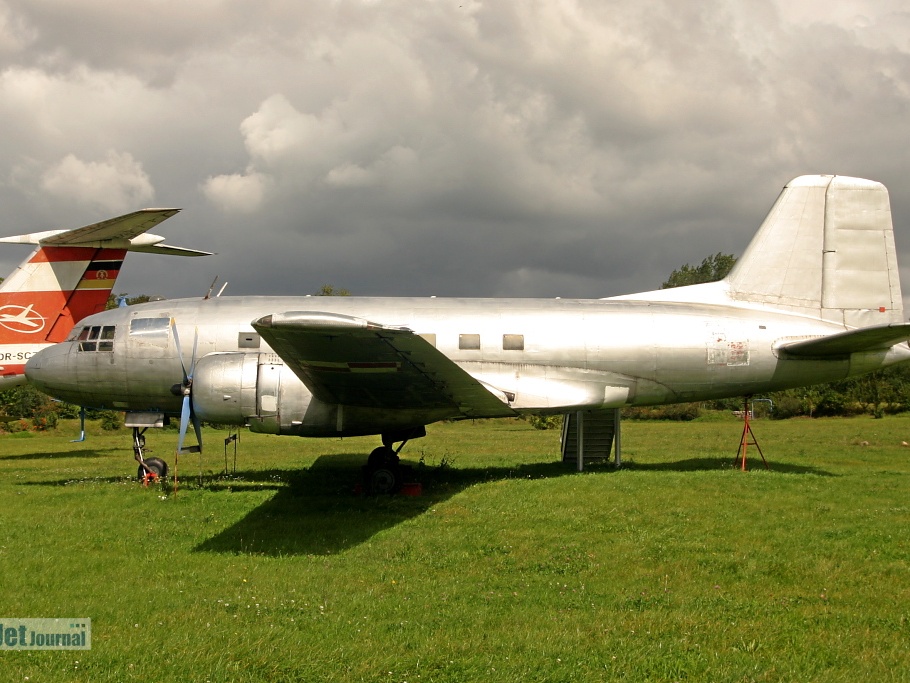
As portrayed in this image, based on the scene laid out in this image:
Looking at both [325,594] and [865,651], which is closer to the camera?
[865,651]

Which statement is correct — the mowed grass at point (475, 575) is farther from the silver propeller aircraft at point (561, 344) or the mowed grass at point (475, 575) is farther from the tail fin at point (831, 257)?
the tail fin at point (831, 257)

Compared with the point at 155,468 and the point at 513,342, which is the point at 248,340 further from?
the point at 513,342

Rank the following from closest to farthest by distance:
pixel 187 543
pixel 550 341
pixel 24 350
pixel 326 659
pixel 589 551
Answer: pixel 326 659, pixel 589 551, pixel 187 543, pixel 550 341, pixel 24 350

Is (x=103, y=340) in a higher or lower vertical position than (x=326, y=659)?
higher

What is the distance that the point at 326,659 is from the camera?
631 centimetres

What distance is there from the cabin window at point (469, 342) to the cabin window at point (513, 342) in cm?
56

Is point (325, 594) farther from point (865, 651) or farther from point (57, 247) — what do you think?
point (57, 247)

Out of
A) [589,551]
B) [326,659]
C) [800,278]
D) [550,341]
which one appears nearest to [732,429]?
[800,278]

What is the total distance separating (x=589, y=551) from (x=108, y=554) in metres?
6.49

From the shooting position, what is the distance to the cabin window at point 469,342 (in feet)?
50.0

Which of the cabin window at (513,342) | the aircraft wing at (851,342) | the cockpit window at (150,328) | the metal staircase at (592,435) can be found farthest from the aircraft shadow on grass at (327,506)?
the aircraft wing at (851,342)

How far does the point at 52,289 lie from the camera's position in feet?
70.8

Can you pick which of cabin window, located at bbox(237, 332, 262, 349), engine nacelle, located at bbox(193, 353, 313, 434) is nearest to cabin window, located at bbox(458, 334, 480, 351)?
engine nacelle, located at bbox(193, 353, 313, 434)

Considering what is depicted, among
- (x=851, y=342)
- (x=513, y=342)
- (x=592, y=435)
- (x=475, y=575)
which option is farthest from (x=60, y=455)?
(x=851, y=342)
